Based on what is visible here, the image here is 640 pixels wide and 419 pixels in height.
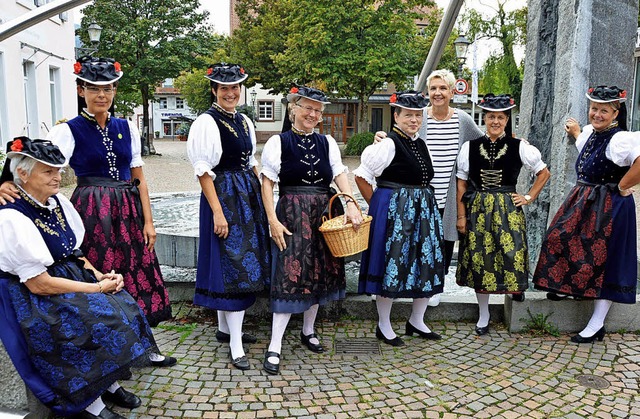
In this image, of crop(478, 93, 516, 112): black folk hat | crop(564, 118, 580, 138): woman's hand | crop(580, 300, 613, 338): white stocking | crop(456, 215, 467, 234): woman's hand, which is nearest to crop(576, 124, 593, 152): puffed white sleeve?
crop(564, 118, 580, 138): woman's hand

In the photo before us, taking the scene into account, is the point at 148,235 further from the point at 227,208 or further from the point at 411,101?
the point at 411,101

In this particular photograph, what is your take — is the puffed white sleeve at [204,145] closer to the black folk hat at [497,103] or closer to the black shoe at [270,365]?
the black shoe at [270,365]

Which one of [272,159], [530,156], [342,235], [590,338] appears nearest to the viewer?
[342,235]

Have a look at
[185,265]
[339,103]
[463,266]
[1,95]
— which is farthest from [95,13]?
[463,266]

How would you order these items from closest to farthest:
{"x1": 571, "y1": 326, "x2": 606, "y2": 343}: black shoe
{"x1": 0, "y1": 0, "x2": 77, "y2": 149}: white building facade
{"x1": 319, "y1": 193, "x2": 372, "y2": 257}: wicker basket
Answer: {"x1": 319, "y1": 193, "x2": 372, "y2": 257}: wicker basket
{"x1": 571, "y1": 326, "x2": 606, "y2": 343}: black shoe
{"x1": 0, "y1": 0, "x2": 77, "y2": 149}: white building facade

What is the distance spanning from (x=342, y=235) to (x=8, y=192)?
1770mm

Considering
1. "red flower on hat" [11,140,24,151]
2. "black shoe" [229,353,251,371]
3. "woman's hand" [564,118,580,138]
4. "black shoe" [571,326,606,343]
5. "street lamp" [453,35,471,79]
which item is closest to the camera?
"red flower on hat" [11,140,24,151]

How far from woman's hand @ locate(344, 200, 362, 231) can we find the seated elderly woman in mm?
1370

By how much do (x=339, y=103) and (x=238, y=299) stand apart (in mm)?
36308

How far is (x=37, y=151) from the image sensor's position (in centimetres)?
261

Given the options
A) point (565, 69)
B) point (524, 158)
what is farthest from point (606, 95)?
point (565, 69)

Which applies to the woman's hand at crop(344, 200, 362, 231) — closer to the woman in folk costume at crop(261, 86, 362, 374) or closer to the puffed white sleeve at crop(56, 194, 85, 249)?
the woman in folk costume at crop(261, 86, 362, 374)

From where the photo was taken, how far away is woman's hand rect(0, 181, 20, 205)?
8.41 feet

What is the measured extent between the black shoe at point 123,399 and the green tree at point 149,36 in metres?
21.5
